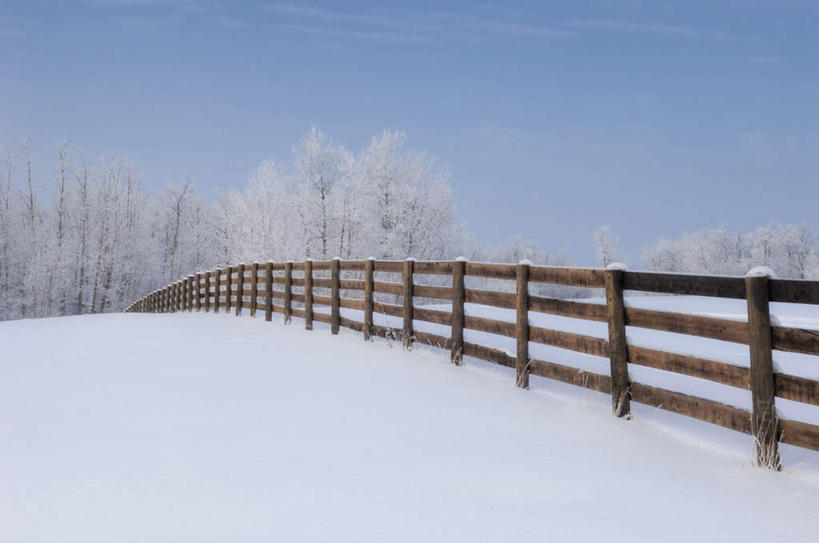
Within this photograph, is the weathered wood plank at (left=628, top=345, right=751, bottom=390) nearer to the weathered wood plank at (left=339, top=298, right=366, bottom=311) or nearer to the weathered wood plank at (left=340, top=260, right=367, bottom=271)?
the weathered wood plank at (left=339, top=298, right=366, bottom=311)

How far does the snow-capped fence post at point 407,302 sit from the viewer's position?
9.34 m

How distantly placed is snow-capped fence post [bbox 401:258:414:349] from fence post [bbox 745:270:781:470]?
17.9ft

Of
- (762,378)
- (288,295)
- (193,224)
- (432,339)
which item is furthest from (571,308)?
(193,224)

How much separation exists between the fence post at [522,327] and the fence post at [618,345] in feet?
4.11

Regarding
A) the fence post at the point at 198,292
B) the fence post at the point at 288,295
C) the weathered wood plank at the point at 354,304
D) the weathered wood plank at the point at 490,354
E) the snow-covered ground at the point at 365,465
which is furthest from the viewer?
the fence post at the point at 198,292

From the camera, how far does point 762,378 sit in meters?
4.45

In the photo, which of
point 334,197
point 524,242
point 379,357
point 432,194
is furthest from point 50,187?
point 524,242

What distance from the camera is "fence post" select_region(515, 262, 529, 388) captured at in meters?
6.92

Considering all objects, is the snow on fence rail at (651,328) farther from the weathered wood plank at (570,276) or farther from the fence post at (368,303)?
the fence post at (368,303)

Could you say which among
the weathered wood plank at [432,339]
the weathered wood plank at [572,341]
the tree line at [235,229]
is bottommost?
the weathered wood plank at [432,339]

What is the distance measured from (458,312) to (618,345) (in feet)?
9.16

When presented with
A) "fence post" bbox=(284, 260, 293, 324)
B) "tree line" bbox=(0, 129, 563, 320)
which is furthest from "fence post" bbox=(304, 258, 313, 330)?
"tree line" bbox=(0, 129, 563, 320)

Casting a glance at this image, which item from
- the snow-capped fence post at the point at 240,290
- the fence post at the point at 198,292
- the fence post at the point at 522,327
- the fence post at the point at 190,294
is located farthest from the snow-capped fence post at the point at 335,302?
the fence post at the point at 190,294

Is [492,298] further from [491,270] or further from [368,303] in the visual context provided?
[368,303]
